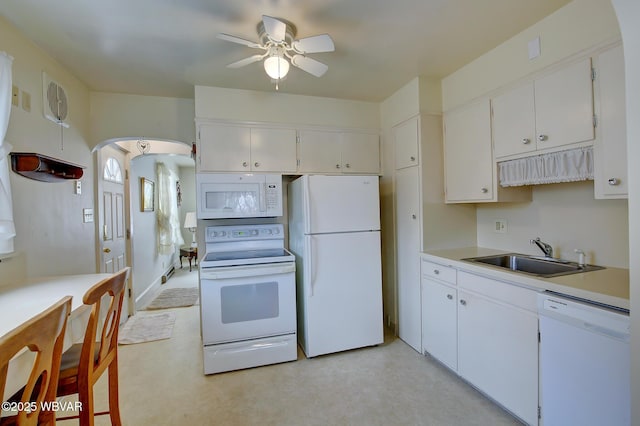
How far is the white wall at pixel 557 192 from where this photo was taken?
1.68 metres

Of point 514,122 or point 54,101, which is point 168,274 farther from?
point 514,122

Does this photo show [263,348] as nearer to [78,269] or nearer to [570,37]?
[78,269]

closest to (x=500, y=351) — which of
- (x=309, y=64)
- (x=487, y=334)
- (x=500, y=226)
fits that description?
(x=487, y=334)

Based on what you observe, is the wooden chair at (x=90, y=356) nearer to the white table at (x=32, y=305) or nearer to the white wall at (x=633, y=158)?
the white table at (x=32, y=305)

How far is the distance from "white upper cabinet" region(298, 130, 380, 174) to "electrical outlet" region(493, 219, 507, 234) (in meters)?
1.23

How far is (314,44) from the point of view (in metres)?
1.77

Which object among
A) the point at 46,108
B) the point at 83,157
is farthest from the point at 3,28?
the point at 83,157

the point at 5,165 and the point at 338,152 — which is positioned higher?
the point at 338,152

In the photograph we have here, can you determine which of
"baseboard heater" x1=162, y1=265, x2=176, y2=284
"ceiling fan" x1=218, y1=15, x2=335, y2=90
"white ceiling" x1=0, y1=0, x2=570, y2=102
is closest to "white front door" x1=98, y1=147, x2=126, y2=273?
"white ceiling" x1=0, y1=0, x2=570, y2=102

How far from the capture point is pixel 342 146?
3.10 m

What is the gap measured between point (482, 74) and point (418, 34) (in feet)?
Result: 2.27

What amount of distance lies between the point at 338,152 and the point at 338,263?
1161mm

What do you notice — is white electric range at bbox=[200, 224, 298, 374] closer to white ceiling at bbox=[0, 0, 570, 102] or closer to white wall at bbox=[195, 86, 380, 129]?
white wall at bbox=[195, 86, 380, 129]

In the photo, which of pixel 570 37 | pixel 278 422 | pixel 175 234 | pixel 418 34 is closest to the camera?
pixel 570 37
